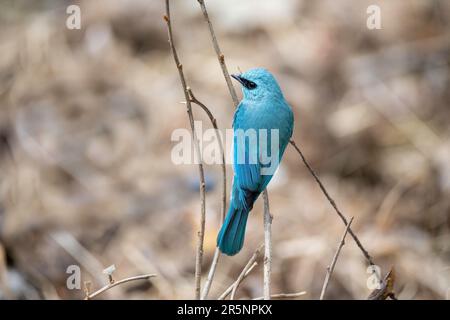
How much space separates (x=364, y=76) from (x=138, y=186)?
2480 millimetres

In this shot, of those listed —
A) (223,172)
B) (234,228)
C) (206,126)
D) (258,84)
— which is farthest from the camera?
(206,126)

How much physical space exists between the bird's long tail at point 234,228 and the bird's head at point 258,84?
424 mm

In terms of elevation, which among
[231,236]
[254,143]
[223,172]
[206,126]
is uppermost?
[206,126]

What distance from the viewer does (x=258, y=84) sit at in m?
2.94

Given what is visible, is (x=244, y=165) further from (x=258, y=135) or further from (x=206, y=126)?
(x=206, y=126)

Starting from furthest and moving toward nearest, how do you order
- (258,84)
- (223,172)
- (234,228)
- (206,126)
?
(206,126), (258,84), (234,228), (223,172)

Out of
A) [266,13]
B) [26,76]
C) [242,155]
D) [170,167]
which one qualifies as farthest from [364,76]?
[242,155]

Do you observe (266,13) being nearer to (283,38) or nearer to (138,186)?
(283,38)

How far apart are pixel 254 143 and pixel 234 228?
14.0 inches

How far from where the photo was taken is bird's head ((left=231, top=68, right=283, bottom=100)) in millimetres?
2914

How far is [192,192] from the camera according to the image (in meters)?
5.74

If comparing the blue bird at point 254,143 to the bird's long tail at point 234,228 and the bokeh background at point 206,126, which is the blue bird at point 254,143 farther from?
the bokeh background at point 206,126

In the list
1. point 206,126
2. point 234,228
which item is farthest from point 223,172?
point 206,126

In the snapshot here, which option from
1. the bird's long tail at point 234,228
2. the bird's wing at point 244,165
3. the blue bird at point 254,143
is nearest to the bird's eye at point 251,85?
the blue bird at point 254,143
